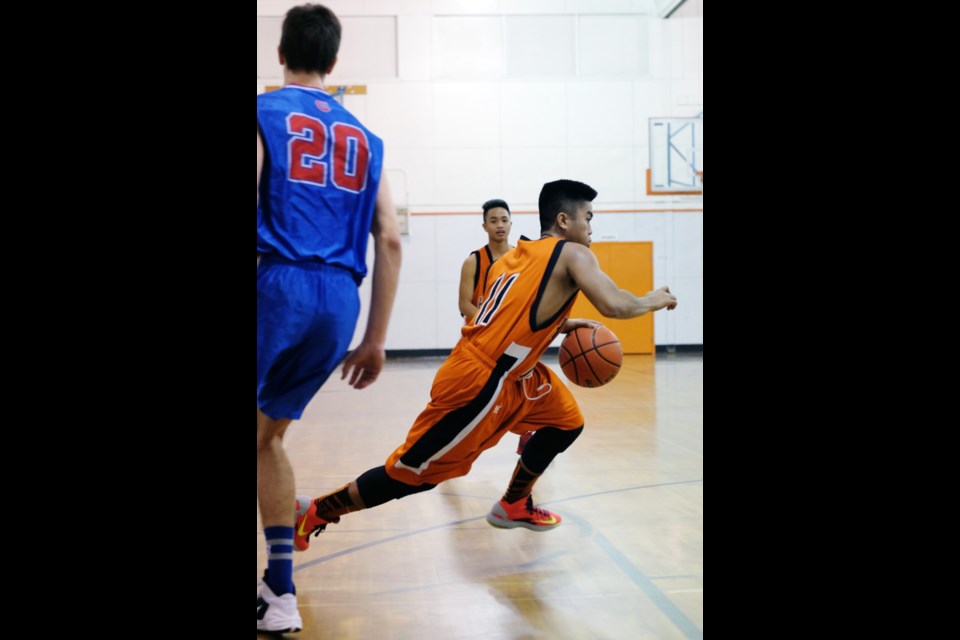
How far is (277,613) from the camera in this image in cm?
250

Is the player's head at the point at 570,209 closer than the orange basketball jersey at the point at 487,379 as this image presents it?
No

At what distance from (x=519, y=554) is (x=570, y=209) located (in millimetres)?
1439

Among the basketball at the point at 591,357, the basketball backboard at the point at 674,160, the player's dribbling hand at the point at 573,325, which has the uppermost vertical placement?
the basketball backboard at the point at 674,160

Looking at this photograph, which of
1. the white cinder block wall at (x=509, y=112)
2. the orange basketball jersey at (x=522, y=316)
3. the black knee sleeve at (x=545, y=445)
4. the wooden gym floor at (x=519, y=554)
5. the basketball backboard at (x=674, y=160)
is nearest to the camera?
the wooden gym floor at (x=519, y=554)

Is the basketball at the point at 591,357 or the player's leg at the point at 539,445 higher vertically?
the basketball at the point at 591,357

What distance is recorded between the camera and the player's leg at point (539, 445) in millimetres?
3492

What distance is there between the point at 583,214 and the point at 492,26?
970 cm

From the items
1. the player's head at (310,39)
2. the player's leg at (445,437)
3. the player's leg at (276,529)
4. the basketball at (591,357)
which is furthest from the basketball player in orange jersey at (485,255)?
the player's head at (310,39)

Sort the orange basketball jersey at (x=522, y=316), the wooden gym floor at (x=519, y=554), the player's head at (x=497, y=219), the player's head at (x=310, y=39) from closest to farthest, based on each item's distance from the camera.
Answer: the player's head at (x=310, y=39)
the wooden gym floor at (x=519, y=554)
the orange basketball jersey at (x=522, y=316)
the player's head at (x=497, y=219)

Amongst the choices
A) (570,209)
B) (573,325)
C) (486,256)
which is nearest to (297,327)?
(570,209)

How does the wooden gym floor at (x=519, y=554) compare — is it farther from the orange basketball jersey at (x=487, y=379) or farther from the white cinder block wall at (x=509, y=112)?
the white cinder block wall at (x=509, y=112)

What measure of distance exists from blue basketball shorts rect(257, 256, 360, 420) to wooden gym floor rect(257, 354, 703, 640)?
0.81 meters
